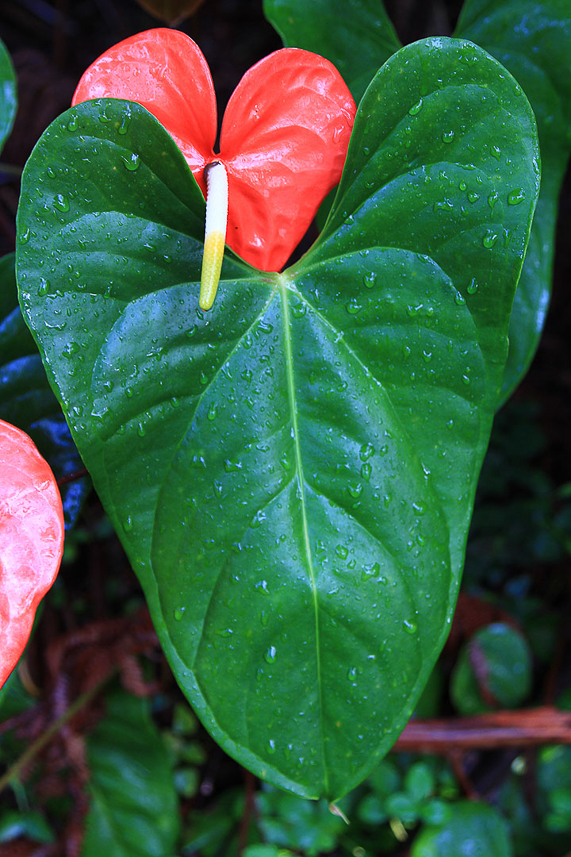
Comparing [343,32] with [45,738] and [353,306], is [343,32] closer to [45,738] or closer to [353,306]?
[353,306]

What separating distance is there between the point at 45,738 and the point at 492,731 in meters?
0.77

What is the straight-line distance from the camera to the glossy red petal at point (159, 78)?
0.42 meters

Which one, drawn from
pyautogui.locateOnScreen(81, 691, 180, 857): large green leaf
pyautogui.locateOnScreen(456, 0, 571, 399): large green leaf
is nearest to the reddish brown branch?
pyautogui.locateOnScreen(81, 691, 180, 857): large green leaf

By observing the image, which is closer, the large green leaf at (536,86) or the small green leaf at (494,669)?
the large green leaf at (536,86)

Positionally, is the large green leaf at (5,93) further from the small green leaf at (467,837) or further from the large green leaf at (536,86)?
the small green leaf at (467,837)

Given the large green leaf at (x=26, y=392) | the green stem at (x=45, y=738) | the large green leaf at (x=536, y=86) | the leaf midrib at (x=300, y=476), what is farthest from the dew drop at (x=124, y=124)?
the green stem at (x=45, y=738)

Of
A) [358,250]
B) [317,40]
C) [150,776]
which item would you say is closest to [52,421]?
[358,250]

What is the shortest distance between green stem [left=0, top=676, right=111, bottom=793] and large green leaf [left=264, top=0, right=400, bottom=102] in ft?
3.18

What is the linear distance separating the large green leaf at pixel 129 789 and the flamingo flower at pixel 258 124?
0.92m

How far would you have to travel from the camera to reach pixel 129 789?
104 cm

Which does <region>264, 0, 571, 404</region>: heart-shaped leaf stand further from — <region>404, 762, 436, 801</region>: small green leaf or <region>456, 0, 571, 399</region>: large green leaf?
<region>404, 762, 436, 801</region>: small green leaf

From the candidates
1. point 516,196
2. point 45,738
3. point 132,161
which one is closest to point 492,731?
point 45,738

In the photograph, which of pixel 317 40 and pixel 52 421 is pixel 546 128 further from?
pixel 52 421

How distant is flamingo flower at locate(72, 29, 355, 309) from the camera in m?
0.43
